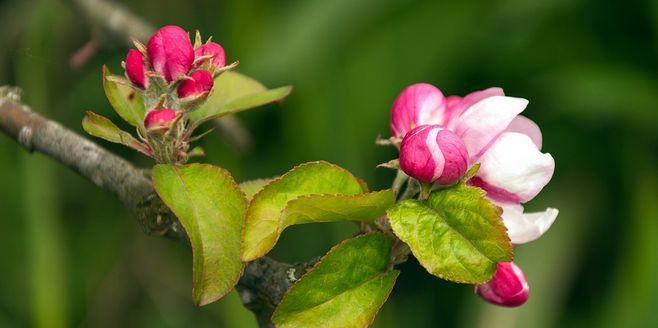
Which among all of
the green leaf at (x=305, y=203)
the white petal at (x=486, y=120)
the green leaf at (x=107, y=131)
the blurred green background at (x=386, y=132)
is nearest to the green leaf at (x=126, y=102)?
the green leaf at (x=107, y=131)

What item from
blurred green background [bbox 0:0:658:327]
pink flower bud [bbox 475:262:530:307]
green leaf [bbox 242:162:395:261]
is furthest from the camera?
blurred green background [bbox 0:0:658:327]

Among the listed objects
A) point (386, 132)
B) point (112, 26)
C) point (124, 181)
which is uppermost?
point (124, 181)

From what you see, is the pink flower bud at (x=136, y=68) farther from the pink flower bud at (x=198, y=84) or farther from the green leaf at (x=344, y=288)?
the green leaf at (x=344, y=288)

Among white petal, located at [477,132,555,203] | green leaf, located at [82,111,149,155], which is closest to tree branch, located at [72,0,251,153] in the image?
green leaf, located at [82,111,149,155]

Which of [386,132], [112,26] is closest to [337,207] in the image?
[112,26]

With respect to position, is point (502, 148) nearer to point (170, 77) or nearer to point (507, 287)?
point (507, 287)

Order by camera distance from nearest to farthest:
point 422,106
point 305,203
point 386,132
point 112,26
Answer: point 305,203 → point 422,106 → point 112,26 → point 386,132

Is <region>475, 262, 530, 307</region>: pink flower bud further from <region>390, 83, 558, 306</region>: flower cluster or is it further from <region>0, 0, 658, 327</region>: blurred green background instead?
<region>0, 0, 658, 327</region>: blurred green background
